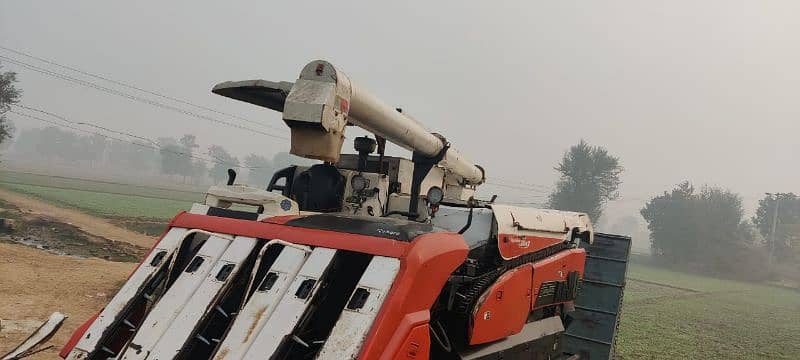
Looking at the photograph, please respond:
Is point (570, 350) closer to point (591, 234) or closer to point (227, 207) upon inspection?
point (591, 234)

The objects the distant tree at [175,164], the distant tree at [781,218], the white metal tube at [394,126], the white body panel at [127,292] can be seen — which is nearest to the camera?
the white body panel at [127,292]

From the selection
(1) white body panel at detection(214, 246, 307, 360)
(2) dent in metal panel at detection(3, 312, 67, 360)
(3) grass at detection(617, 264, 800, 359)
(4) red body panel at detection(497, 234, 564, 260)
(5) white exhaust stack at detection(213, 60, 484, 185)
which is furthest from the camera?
(3) grass at detection(617, 264, 800, 359)

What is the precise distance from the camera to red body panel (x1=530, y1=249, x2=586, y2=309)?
5.08 metres

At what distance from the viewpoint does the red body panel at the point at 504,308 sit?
4148mm

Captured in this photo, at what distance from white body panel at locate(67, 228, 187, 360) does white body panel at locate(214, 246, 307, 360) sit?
851mm

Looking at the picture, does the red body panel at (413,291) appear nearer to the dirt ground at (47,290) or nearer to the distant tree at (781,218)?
the dirt ground at (47,290)

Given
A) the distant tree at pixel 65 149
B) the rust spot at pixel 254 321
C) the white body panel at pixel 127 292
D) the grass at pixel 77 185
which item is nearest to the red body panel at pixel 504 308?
the rust spot at pixel 254 321

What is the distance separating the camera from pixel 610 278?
7988mm

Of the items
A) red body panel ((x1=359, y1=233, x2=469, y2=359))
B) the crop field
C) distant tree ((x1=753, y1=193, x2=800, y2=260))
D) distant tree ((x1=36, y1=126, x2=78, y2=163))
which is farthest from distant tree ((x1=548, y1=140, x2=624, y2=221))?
distant tree ((x1=36, y1=126, x2=78, y2=163))

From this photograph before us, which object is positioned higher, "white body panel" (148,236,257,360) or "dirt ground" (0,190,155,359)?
"white body panel" (148,236,257,360)

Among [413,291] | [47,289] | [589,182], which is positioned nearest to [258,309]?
[413,291]

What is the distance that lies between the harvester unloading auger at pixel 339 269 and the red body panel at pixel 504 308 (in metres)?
0.02

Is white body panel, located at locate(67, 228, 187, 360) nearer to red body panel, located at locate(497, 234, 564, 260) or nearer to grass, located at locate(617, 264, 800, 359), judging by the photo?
red body panel, located at locate(497, 234, 564, 260)

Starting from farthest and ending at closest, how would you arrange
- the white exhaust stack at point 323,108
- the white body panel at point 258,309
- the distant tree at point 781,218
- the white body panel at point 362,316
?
the distant tree at point 781,218 → the white exhaust stack at point 323,108 → the white body panel at point 258,309 → the white body panel at point 362,316
